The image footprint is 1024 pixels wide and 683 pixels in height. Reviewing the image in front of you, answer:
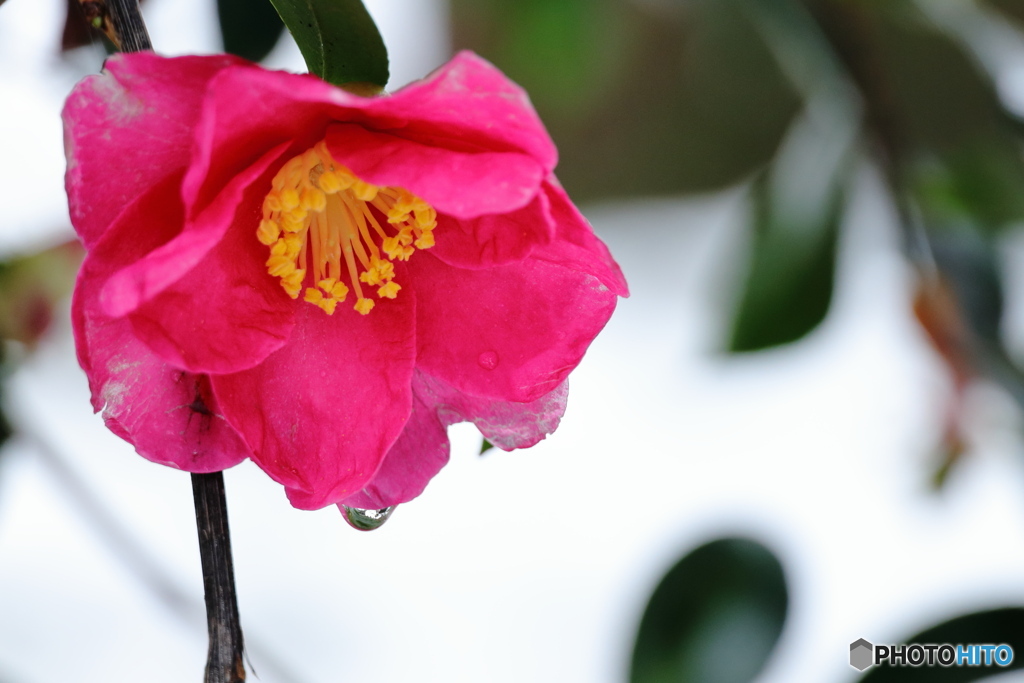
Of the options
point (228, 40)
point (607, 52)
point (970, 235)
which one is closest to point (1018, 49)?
point (970, 235)

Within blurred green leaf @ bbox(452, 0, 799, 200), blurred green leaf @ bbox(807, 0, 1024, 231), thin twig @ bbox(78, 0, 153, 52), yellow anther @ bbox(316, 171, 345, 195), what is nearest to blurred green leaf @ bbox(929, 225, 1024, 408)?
blurred green leaf @ bbox(807, 0, 1024, 231)

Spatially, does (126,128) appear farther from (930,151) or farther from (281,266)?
(930,151)

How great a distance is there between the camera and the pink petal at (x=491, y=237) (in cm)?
42

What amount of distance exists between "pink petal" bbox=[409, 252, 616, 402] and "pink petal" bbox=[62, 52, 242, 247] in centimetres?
15

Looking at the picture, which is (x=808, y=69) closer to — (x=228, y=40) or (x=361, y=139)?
(x=228, y=40)

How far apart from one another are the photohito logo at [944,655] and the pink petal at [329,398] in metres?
0.69

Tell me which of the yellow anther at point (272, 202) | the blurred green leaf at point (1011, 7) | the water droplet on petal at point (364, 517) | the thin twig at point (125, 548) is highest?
the yellow anther at point (272, 202)

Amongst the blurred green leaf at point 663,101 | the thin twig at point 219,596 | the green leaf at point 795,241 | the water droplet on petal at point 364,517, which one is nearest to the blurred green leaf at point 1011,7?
the blurred green leaf at point 663,101

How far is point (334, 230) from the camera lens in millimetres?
514

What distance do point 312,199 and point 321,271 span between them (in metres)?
0.05

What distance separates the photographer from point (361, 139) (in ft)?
1.37

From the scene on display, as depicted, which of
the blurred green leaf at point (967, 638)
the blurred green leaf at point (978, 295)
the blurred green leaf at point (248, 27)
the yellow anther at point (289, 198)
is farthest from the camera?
the blurred green leaf at point (978, 295)

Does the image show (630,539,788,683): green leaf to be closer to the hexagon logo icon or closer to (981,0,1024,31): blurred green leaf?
the hexagon logo icon

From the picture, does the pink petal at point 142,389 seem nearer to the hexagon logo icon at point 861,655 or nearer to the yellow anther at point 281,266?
the yellow anther at point 281,266
